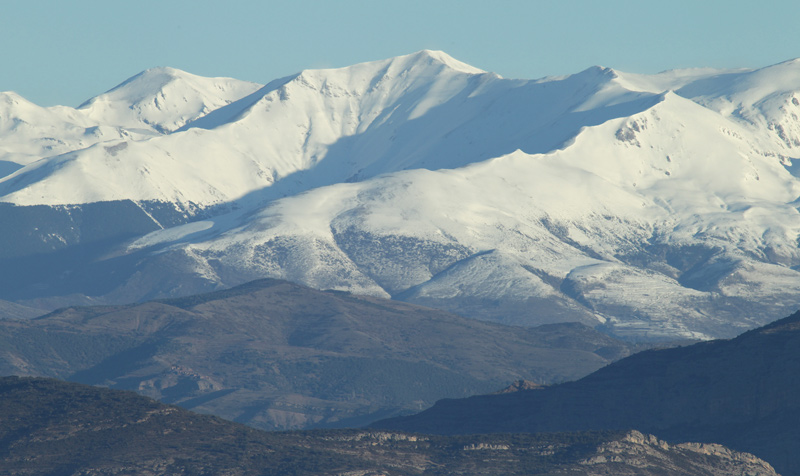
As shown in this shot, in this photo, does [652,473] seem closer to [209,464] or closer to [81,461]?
[209,464]

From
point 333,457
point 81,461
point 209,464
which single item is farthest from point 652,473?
point 81,461

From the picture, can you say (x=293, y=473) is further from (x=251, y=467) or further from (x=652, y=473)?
(x=652, y=473)

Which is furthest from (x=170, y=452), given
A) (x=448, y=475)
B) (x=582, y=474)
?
(x=582, y=474)

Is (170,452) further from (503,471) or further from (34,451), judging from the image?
(503,471)

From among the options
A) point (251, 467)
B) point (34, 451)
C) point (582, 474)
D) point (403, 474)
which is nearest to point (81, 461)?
point (34, 451)

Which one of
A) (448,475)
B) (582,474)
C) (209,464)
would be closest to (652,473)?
(582,474)
